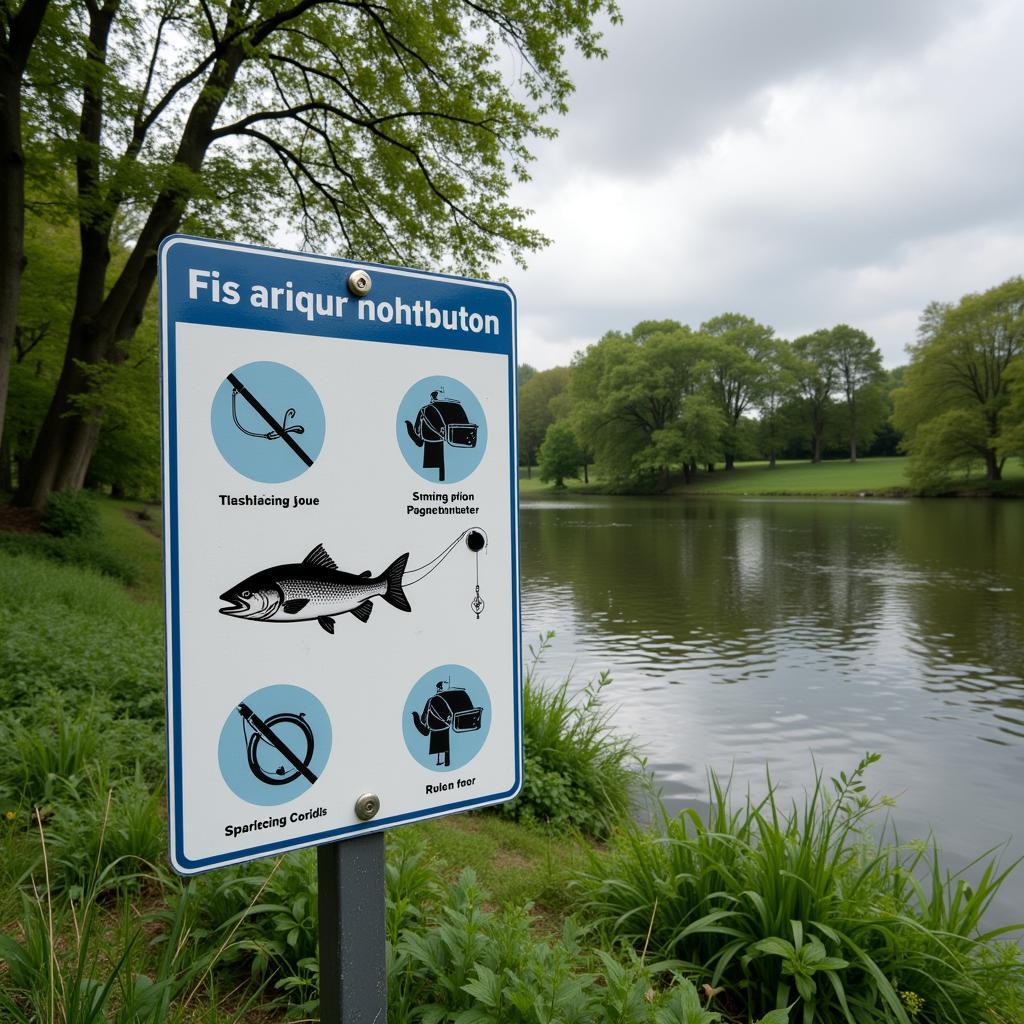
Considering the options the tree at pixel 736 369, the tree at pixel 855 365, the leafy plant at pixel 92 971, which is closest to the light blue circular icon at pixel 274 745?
the leafy plant at pixel 92 971

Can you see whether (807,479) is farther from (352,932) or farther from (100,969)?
(352,932)

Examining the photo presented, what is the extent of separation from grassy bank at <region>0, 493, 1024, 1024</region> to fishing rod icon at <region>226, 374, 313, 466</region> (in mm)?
1368

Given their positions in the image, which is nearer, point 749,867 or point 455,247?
point 749,867

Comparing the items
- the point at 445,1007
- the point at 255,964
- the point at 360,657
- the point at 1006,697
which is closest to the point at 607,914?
the point at 445,1007

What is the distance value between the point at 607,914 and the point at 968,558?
21.7 metres

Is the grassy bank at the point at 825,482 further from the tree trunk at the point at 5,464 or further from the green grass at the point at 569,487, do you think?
the tree trunk at the point at 5,464

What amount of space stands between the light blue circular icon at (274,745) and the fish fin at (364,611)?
160 millimetres

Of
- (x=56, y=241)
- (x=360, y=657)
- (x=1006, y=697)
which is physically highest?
(x=56, y=241)

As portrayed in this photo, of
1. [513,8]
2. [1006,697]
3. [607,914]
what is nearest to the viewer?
[607,914]

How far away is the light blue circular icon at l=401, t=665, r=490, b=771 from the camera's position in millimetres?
1543

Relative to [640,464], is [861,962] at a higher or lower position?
lower

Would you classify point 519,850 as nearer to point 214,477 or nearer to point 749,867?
point 749,867

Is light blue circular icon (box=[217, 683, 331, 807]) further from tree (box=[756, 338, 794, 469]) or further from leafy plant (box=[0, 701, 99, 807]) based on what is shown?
tree (box=[756, 338, 794, 469])

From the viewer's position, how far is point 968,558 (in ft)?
70.0
